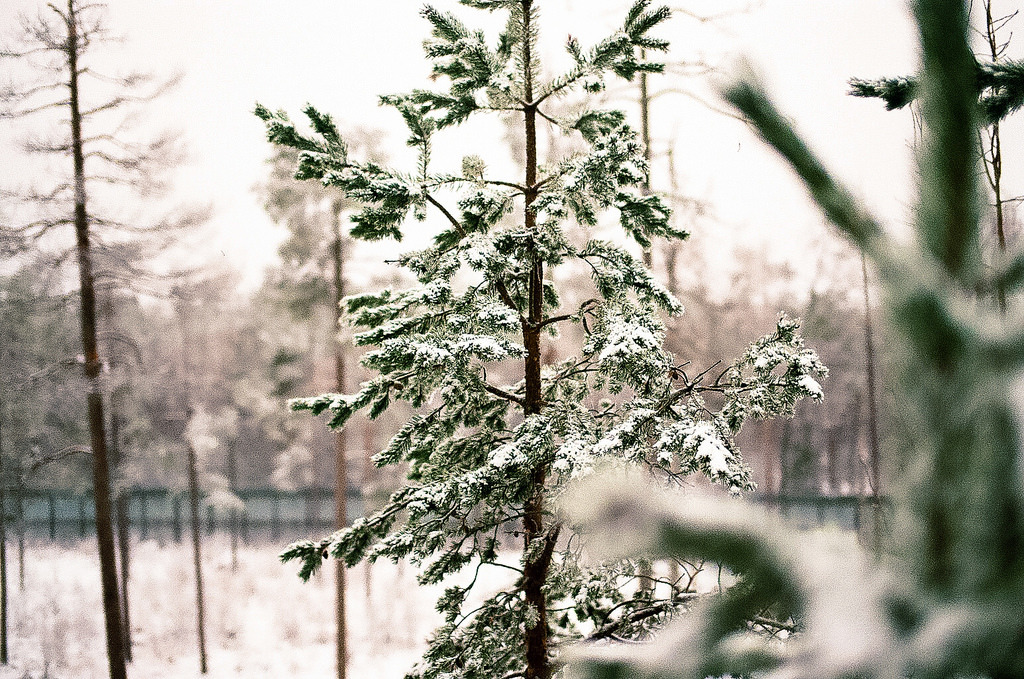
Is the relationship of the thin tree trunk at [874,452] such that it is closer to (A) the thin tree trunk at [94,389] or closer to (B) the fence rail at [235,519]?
(A) the thin tree trunk at [94,389]

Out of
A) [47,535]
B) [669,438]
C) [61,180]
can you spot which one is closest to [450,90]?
[669,438]

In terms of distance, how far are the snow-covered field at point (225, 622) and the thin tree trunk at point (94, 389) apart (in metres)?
5.92

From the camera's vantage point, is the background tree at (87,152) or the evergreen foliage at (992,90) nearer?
the evergreen foliage at (992,90)

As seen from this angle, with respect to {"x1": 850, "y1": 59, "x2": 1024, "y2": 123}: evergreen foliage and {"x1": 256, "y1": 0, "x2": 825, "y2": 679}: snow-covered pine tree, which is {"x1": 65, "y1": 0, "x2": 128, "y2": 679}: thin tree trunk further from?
{"x1": 850, "y1": 59, "x2": 1024, "y2": 123}: evergreen foliage

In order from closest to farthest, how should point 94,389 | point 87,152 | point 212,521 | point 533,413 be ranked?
point 533,413 → point 94,389 → point 87,152 → point 212,521

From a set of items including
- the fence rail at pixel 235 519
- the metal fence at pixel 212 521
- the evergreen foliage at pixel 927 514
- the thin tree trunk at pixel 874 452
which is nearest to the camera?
the evergreen foliage at pixel 927 514

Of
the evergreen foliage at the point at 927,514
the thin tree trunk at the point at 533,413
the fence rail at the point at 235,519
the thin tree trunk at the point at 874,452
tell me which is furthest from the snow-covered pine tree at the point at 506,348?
the fence rail at the point at 235,519

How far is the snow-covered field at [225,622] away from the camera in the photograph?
1552 cm

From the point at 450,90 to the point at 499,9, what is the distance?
77 centimetres

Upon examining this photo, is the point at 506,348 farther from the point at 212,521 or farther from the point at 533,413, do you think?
the point at 212,521

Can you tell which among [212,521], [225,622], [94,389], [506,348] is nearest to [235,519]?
[212,521]

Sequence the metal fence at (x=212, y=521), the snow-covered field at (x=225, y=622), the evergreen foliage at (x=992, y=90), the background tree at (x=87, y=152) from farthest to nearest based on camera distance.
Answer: the metal fence at (x=212, y=521) → the snow-covered field at (x=225, y=622) → the background tree at (x=87, y=152) → the evergreen foliage at (x=992, y=90)

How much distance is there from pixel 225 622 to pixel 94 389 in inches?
444

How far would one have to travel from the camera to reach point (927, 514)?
63 centimetres
